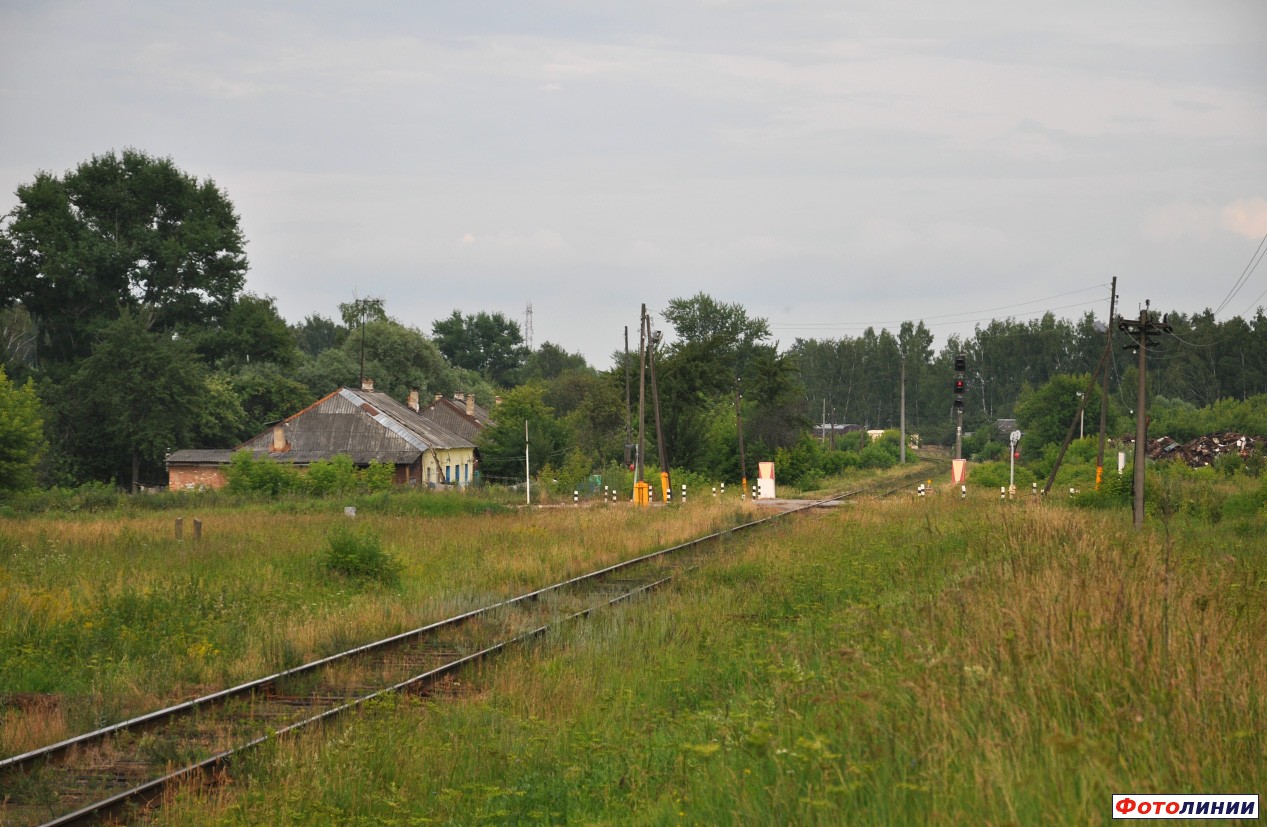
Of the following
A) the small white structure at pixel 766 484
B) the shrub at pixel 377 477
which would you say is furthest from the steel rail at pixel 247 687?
the shrub at pixel 377 477

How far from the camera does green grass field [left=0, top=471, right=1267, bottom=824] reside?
5.22 meters

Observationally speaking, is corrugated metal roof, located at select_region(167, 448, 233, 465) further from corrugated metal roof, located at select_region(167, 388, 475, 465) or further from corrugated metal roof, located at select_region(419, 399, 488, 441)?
corrugated metal roof, located at select_region(419, 399, 488, 441)

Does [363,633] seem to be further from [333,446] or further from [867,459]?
[867,459]

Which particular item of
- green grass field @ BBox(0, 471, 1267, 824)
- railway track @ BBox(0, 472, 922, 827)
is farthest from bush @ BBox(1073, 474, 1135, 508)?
railway track @ BBox(0, 472, 922, 827)

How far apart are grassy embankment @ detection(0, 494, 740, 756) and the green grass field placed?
2587 mm

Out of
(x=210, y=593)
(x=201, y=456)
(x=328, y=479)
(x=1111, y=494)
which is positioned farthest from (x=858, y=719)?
(x=201, y=456)

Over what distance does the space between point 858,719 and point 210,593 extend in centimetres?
1178

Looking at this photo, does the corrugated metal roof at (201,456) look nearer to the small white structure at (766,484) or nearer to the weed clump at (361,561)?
the small white structure at (766,484)

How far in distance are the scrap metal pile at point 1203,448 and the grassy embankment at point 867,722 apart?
184ft

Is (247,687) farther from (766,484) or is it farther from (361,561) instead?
(766,484)

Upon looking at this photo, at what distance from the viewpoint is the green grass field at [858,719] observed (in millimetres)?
5223

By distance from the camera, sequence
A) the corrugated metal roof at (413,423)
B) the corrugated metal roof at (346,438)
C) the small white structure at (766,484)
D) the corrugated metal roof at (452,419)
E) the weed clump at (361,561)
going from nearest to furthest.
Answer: the weed clump at (361,561)
the small white structure at (766,484)
the corrugated metal roof at (346,438)
the corrugated metal roof at (413,423)
the corrugated metal roof at (452,419)

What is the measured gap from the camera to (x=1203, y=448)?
6550 centimetres

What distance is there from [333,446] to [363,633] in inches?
1783
